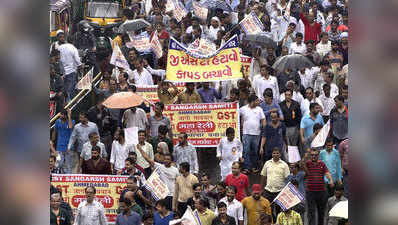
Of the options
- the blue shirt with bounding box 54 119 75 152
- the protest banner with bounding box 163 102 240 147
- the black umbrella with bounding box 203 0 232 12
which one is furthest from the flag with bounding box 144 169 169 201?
the black umbrella with bounding box 203 0 232 12

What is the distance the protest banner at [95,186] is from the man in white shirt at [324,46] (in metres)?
7.00

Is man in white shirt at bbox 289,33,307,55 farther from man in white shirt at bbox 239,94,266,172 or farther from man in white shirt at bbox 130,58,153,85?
man in white shirt at bbox 239,94,266,172

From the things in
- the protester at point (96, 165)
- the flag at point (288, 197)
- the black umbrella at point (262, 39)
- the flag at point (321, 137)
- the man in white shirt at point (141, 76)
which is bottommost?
the flag at point (288, 197)

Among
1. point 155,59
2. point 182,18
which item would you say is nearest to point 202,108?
point 155,59

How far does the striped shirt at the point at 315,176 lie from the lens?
1382cm

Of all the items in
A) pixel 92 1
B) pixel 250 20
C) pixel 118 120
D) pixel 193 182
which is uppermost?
pixel 92 1

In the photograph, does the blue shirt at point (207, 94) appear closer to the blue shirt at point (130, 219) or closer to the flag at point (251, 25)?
the flag at point (251, 25)

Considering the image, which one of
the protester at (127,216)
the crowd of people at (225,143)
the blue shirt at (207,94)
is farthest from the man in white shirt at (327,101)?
the protester at (127,216)

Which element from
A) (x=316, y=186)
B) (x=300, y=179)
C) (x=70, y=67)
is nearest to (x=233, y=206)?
(x=300, y=179)

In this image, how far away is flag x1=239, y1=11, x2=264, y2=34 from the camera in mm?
19469
